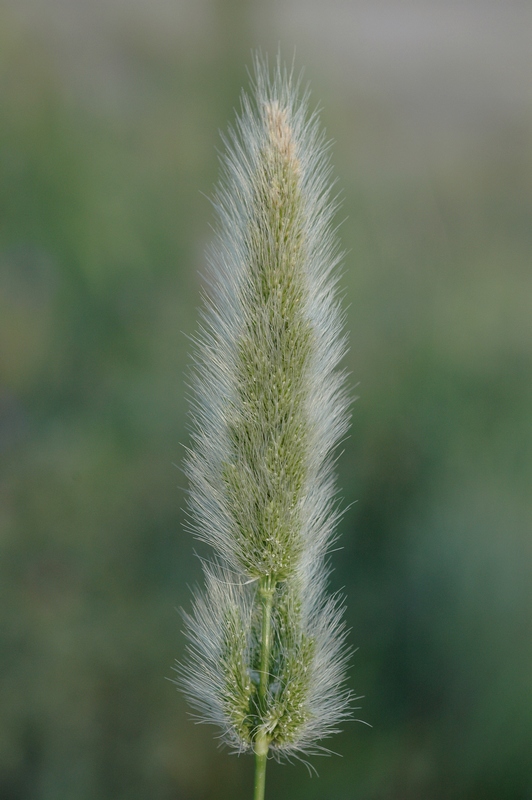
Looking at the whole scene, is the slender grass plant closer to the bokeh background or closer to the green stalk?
the green stalk

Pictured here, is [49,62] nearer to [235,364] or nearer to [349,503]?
[235,364]

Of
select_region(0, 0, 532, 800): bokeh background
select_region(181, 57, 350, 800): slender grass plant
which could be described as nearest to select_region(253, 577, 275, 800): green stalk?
select_region(181, 57, 350, 800): slender grass plant

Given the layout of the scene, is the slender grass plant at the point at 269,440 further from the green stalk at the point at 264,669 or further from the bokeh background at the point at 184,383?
the bokeh background at the point at 184,383

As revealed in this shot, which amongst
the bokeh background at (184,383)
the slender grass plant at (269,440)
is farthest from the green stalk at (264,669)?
the bokeh background at (184,383)

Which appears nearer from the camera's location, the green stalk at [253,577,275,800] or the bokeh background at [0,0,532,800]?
the green stalk at [253,577,275,800]

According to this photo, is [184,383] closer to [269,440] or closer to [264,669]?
[269,440]

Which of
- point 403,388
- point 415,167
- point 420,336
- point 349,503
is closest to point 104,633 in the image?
point 349,503
